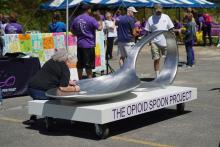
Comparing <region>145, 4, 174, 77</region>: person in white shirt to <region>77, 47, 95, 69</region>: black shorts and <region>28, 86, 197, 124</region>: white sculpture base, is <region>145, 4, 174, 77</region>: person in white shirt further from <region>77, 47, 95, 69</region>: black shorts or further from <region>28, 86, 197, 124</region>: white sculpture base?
<region>28, 86, 197, 124</region>: white sculpture base

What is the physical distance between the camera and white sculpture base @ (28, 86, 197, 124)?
6.72 metres

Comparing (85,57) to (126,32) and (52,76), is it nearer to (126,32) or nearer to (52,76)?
(126,32)

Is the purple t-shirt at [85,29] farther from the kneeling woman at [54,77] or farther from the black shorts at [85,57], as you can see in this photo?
the kneeling woman at [54,77]

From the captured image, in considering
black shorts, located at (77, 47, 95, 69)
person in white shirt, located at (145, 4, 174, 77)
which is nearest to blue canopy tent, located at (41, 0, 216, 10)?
person in white shirt, located at (145, 4, 174, 77)

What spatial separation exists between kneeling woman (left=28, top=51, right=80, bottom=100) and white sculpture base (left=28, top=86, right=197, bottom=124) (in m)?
0.25

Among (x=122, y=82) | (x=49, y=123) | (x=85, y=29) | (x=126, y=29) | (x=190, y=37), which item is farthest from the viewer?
(x=190, y=37)

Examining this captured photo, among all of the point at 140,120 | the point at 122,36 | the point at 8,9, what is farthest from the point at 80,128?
the point at 8,9

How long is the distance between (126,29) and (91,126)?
5.46 metres

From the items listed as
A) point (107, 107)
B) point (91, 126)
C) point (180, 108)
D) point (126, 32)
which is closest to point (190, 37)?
point (126, 32)

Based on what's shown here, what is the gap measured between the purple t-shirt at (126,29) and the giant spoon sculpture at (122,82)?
3.27 m

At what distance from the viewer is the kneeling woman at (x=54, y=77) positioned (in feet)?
24.1

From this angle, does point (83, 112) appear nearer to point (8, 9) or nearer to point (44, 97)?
point (44, 97)

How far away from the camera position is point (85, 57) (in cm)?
1130

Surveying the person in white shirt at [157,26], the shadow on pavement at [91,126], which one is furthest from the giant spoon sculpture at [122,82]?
the person in white shirt at [157,26]
